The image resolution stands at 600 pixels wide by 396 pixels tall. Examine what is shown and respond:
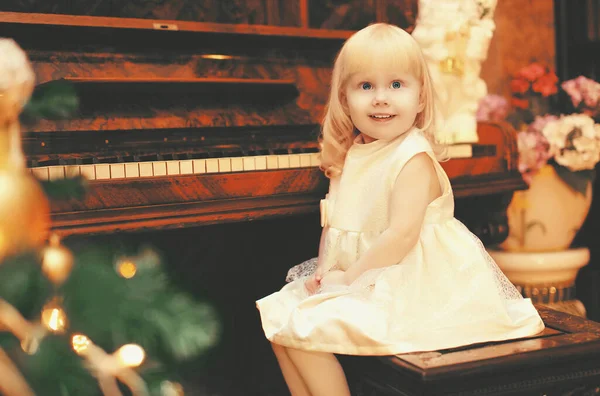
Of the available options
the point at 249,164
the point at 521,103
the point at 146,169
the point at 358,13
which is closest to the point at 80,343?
the point at 146,169

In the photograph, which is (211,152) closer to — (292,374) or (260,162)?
(260,162)

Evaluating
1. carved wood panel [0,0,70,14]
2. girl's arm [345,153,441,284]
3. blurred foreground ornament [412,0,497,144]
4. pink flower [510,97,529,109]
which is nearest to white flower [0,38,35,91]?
girl's arm [345,153,441,284]

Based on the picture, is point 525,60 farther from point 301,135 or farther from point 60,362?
point 60,362

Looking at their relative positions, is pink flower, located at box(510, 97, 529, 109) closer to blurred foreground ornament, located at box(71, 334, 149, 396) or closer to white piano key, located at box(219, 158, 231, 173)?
white piano key, located at box(219, 158, 231, 173)

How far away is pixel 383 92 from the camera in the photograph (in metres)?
1.52

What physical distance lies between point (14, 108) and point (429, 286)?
0.98m

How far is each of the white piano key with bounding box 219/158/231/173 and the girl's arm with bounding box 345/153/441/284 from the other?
438 millimetres

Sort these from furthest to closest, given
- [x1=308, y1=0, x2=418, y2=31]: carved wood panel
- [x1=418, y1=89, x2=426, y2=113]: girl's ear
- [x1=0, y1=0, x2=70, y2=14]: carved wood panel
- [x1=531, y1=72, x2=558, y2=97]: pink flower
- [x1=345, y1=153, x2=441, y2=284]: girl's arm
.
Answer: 1. [x1=531, y1=72, x2=558, y2=97]: pink flower
2. [x1=308, y1=0, x2=418, y2=31]: carved wood panel
3. [x1=0, y1=0, x2=70, y2=14]: carved wood panel
4. [x1=418, y1=89, x2=426, y2=113]: girl's ear
5. [x1=345, y1=153, x2=441, y2=284]: girl's arm

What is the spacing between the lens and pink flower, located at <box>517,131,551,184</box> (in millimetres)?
2740

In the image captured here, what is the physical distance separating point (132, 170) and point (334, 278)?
21.2 inches

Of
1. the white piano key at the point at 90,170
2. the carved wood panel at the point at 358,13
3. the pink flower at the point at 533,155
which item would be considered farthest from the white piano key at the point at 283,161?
the pink flower at the point at 533,155

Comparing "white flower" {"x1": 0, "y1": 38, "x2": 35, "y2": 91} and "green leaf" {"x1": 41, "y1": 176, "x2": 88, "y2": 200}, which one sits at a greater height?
"white flower" {"x1": 0, "y1": 38, "x2": 35, "y2": 91}

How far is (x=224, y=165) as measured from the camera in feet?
5.71

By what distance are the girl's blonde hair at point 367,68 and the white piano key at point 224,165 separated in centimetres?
24
